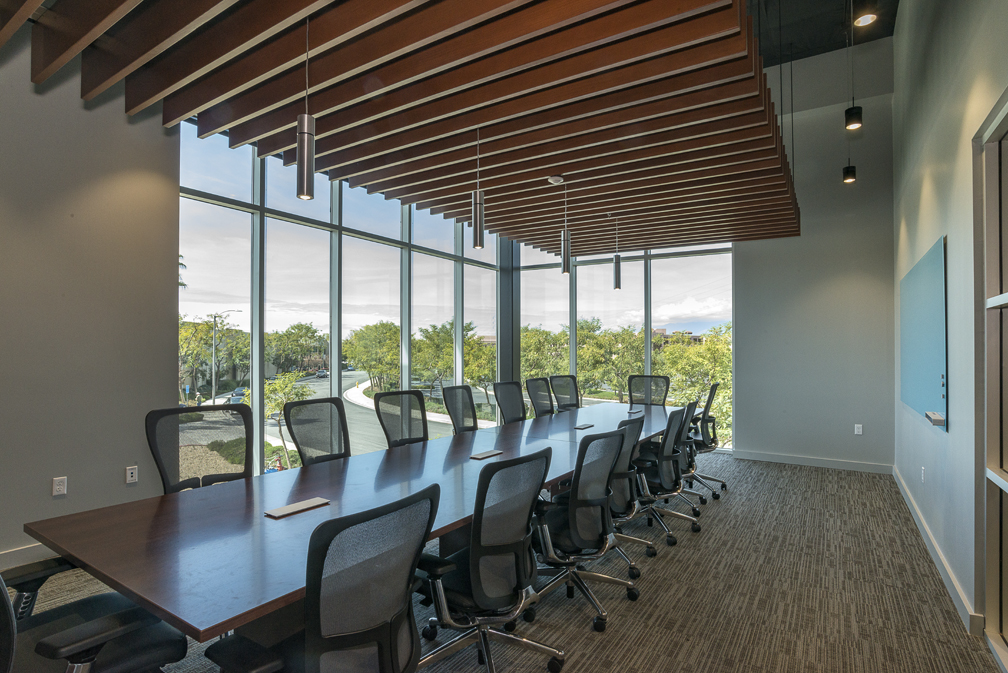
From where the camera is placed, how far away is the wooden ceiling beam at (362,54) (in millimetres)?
2627

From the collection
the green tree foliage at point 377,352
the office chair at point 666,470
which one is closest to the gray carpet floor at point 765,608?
the office chair at point 666,470

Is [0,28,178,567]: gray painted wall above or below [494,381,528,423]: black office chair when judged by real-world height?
above

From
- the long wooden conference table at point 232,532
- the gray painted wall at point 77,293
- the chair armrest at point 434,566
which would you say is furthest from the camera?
the gray painted wall at point 77,293

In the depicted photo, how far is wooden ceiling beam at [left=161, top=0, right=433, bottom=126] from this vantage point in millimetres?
2609

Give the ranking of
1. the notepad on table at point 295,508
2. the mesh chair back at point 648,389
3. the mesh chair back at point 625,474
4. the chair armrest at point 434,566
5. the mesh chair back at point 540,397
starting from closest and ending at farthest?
the chair armrest at point 434,566 → the notepad on table at point 295,508 → the mesh chair back at point 625,474 → the mesh chair back at point 540,397 → the mesh chair back at point 648,389

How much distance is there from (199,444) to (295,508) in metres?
1.02

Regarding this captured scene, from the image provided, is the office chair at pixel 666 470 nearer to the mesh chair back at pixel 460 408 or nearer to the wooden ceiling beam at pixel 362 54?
the mesh chair back at pixel 460 408

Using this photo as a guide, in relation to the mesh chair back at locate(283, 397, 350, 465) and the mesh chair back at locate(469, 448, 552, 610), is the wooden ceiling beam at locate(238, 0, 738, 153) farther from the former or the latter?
the mesh chair back at locate(469, 448, 552, 610)

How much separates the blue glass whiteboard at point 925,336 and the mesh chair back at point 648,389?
2.49m

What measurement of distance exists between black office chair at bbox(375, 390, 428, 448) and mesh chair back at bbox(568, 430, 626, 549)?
1.75 m

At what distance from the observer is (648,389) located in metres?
6.97

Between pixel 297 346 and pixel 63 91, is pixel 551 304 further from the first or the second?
pixel 63 91

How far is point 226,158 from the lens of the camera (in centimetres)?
498

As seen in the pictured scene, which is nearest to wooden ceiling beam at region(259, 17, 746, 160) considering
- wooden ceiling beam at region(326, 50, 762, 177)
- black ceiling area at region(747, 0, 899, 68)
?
wooden ceiling beam at region(326, 50, 762, 177)
